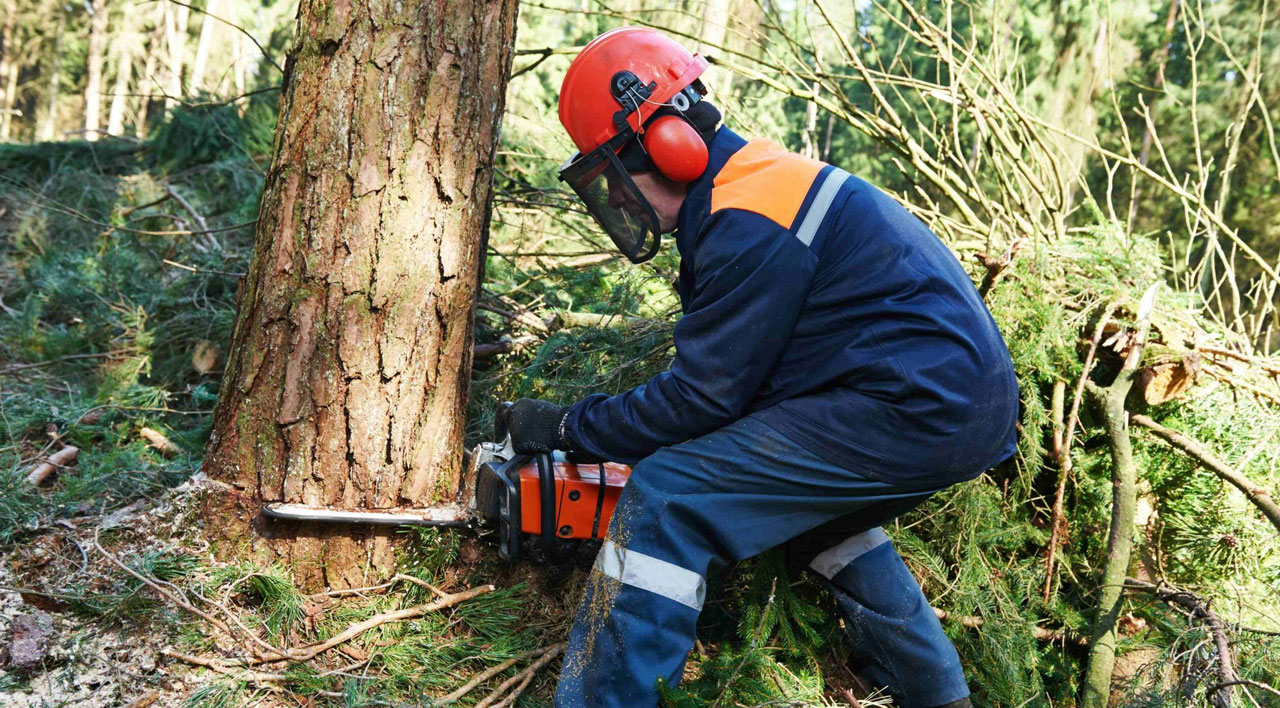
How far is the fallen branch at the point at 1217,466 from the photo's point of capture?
255 cm

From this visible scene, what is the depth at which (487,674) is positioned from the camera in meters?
2.18

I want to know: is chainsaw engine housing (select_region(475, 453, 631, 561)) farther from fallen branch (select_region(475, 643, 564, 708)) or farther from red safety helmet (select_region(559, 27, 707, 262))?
red safety helmet (select_region(559, 27, 707, 262))

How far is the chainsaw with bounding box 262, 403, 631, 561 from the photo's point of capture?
2160 mm

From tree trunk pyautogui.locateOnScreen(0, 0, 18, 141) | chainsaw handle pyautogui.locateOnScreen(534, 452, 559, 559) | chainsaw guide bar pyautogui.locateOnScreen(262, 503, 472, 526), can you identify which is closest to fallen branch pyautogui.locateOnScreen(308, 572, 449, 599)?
chainsaw guide bar pyautogui.locateOnScreen(262, 503, 472, 526)

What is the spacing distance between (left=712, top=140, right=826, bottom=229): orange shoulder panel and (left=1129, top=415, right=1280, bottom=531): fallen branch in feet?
5.95

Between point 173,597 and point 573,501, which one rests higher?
point 573,501

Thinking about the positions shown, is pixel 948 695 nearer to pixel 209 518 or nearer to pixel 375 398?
pixel 375 398

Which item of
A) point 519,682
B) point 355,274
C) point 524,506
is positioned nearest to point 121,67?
point 355,274

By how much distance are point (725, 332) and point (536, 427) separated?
0.61 meters

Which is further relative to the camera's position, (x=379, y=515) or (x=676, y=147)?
(x=379, y=515)

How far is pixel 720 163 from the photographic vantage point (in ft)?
7.00

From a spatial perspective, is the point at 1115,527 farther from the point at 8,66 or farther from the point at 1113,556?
the point at 8,66

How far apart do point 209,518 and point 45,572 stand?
18.1 inches

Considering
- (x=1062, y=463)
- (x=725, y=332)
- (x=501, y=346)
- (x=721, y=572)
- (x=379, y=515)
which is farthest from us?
(x=501, y=346)
